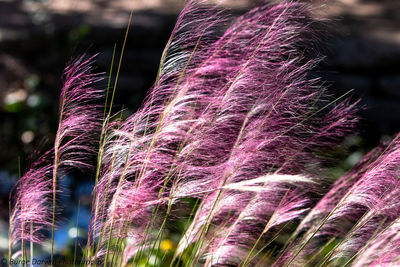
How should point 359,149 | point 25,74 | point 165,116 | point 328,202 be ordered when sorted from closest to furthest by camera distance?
point 165,116
point 328,202
point 359,149
point 25,74

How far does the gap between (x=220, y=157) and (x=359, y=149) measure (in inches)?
80.9

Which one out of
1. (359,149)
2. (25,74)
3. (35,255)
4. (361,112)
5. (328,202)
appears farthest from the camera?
(25,74)

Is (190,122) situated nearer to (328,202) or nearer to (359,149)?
(328,202)

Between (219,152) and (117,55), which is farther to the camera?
(117,55)

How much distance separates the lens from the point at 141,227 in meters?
1.78

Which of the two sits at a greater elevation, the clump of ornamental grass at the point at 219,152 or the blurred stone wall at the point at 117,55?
the clump of ornamental grass at the point at 219,152

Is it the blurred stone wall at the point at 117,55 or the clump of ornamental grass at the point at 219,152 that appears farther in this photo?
the blurred stone wall at the point at 117,55

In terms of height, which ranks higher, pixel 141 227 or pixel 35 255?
pixel 141 227

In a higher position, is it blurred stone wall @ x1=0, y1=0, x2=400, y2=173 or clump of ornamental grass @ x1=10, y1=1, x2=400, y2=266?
clump of ornamental grass @ x1=10, y1=1, x2=400, y2=266

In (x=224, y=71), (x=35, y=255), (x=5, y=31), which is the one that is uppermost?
(x=224, y=71)

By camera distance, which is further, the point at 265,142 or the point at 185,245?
the point at 185,245

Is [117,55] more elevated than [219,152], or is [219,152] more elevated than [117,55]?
[219,152]

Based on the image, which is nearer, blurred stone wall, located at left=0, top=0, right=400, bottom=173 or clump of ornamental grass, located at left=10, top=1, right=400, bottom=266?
clump of ornamental grass, located at left=10, top=1, right=400, bottom=266

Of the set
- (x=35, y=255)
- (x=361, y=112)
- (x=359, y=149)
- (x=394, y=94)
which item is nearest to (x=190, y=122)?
(x=35, y=255)
